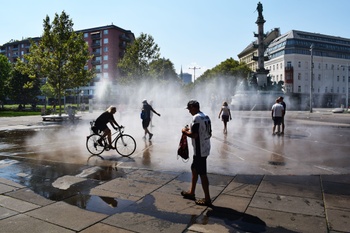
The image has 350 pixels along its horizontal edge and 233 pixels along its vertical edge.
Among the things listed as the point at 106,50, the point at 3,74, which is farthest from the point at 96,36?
the point at 3,74

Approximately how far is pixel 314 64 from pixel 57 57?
77.0 m

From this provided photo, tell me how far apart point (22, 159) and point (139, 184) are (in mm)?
4738

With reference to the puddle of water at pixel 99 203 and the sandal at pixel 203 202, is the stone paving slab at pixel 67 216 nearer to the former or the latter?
the puddle of water at pixel 99 203

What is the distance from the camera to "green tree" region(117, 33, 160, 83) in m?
47.6

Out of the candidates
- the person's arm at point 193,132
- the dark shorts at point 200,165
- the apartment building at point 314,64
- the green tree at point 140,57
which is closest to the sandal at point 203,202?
the dark shorts at point 200,165

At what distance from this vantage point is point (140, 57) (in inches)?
1898

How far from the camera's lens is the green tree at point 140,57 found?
47562mm

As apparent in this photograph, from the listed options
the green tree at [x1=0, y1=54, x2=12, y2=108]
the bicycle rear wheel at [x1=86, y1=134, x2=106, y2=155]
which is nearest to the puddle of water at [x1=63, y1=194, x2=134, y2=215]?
the bicycle rear wheel at [x1=86, y1=134, x2=106, y2=155]

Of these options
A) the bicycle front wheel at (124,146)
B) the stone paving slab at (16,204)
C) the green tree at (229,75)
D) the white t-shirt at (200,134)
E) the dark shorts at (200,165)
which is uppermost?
the green tree at (229,75)

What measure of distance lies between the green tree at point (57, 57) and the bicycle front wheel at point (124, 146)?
19471 millimetres

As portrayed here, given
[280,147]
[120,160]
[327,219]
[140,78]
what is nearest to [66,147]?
[120,160]

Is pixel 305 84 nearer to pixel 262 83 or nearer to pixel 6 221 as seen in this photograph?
pixel 262 83

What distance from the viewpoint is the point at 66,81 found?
92.8 ft

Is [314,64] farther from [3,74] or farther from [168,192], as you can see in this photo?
[168,192]
